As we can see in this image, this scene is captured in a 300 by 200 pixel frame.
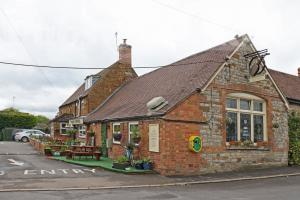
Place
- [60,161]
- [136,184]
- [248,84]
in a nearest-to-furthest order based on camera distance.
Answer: [136,184]
[248,84]
[60,161]

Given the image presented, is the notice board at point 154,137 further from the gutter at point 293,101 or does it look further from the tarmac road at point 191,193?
the gutter at point 293,101

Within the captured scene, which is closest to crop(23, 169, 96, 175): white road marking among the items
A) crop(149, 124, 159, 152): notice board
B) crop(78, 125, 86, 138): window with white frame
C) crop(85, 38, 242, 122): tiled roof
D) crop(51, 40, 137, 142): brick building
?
crop(149, 124, 159, 152): notice board

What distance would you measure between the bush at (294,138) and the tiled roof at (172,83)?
20.2 feet

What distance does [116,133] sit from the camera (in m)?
22.1

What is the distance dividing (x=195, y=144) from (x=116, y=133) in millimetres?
5916

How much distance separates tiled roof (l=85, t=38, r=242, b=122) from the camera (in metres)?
18.8

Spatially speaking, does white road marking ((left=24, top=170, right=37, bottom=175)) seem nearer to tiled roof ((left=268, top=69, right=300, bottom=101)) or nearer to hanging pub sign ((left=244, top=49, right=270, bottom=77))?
hanging pub sign ((left=244, top=49, right=270, bottom=77))

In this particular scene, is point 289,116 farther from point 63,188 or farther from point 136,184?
point 63,188

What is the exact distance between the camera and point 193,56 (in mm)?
24078

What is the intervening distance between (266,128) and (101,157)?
10003mm

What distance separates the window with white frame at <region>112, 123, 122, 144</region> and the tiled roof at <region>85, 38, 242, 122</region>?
1.61 feet

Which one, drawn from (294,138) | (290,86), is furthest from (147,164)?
(290,86)

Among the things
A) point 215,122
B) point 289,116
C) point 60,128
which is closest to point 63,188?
point 215,122

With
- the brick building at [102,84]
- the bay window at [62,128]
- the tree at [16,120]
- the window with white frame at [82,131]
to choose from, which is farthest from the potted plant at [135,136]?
the tree at [16,120]
